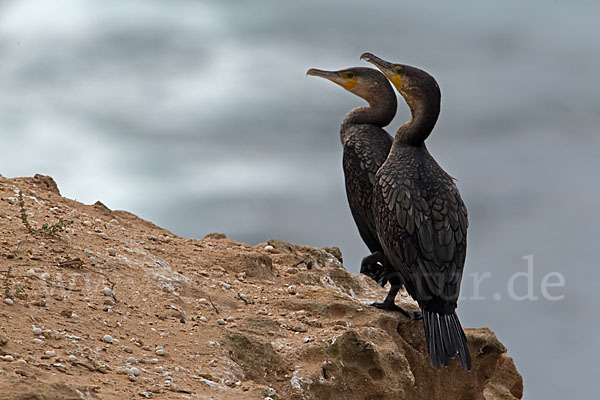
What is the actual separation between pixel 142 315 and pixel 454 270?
2.82 m

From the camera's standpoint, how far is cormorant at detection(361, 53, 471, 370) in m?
6.78

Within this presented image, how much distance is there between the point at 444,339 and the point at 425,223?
1.06m

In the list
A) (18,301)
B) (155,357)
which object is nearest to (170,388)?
(155,357)

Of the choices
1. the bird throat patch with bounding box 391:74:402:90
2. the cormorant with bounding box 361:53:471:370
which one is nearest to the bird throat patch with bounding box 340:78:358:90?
the bird throat patch with bounding box 391:74:402:90

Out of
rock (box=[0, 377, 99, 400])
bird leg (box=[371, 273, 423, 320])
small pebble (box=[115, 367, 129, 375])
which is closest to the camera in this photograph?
rock (box=[0, 377, 99, 400])

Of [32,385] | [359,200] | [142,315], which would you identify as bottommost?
[32,385]

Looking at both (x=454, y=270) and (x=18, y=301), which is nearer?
(x=18, y=301)

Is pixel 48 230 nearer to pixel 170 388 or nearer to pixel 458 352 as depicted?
pixel 170 388

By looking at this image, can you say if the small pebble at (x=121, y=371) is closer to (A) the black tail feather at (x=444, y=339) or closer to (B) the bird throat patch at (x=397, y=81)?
(A) the black tail feather at (x=444, y=339)

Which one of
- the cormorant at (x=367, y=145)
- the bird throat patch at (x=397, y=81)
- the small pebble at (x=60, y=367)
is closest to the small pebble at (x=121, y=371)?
the small pebble at (x=60, y=367)

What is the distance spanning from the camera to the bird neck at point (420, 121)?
763 centimetres

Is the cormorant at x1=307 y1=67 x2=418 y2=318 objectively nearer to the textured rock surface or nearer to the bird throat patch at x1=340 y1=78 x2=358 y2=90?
the bird throat patch at x1=340 y1=78 x2=358 y2=90

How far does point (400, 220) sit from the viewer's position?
23.2 ft

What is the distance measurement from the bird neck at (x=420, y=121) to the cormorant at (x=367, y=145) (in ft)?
1.80
